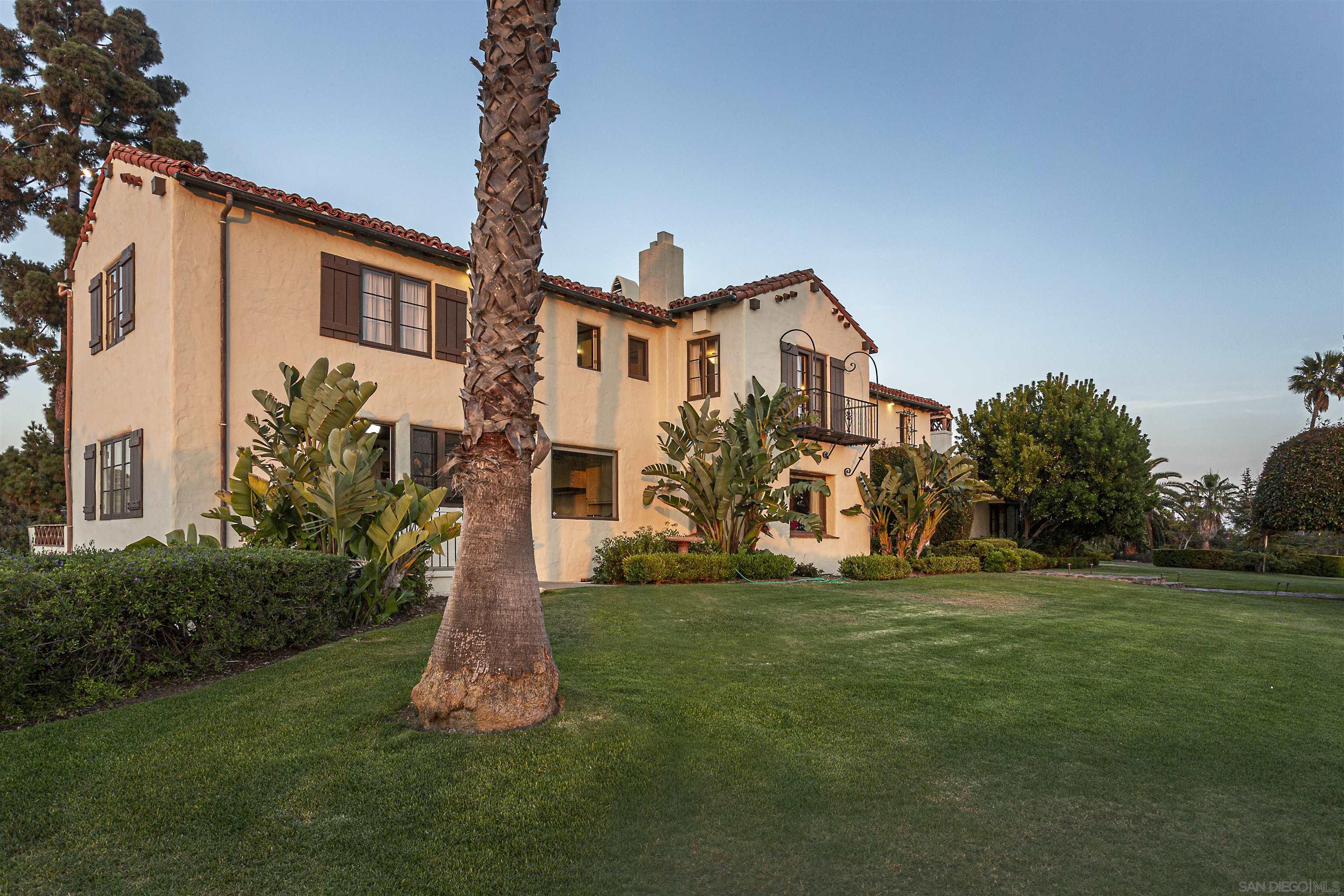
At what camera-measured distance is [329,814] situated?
13.5 ft

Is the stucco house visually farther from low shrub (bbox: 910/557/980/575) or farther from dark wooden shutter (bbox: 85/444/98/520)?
Result: low shrub (bbox: 910/557/980/575)

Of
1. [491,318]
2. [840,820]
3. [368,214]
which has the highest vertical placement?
[368,214]

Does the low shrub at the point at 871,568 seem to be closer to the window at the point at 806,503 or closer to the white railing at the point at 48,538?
the window at the point at 806,503

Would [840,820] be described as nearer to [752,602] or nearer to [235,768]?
[235,768]

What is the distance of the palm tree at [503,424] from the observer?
543 cm

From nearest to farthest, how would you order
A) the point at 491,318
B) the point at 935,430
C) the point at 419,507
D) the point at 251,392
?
1. the point at 491,318
2. the point at 419,507
3. the point at 251,392
4. the point at 935,430

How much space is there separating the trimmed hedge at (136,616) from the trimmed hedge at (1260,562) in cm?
3433

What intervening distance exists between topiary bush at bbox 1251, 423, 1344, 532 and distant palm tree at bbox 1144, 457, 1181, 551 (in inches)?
458

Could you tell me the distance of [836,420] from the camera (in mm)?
21203

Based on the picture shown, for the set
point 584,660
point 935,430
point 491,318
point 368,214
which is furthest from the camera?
point 935,430

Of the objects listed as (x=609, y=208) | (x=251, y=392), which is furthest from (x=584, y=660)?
(x=609, y=208)

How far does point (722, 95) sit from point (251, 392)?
1104 centimetres

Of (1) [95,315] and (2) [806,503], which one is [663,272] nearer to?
(2) [806,503]

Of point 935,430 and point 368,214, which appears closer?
point 368,214
